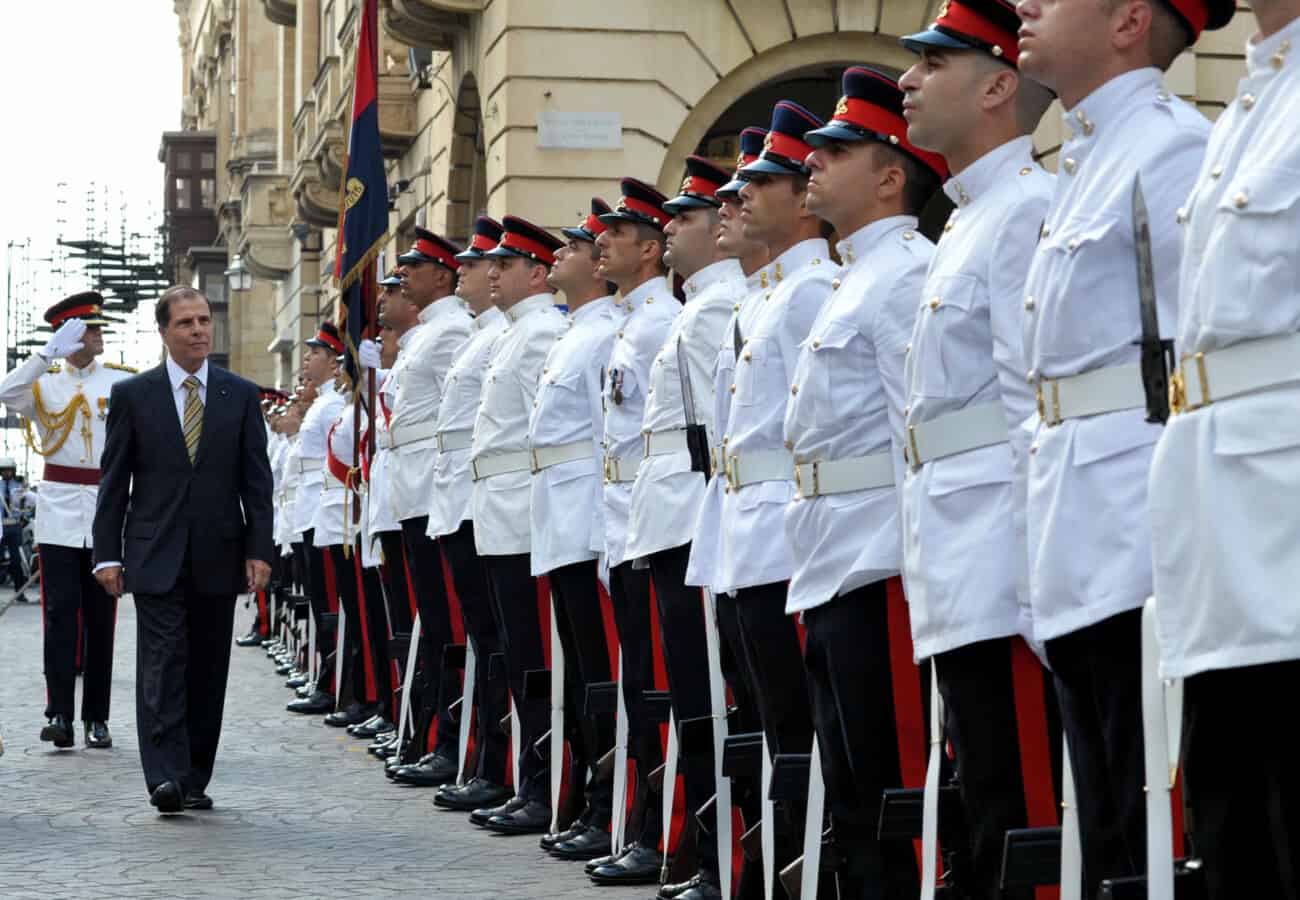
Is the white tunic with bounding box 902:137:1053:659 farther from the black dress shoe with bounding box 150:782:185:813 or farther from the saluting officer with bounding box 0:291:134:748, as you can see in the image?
the saluting officer with bounding box 0:291:134:748

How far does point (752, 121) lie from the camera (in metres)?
24.4

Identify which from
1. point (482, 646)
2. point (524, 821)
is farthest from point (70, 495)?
point (524, 821)

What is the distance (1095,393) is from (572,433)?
4.72 meters

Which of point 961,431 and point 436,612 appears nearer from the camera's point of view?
point 961,431

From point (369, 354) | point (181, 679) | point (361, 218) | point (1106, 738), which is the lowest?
point (1106, 738)

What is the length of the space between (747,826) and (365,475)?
20.9 ft

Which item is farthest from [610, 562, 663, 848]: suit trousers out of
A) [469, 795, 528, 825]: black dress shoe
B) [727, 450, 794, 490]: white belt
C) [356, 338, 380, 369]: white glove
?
[356, 338, 380, 369]: white glove

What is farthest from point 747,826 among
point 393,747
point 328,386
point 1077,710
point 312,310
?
point 312,310

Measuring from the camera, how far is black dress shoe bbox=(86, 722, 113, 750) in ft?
40.9

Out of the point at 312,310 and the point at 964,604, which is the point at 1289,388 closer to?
the point at 964,604

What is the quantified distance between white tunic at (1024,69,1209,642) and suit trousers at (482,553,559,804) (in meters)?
5.11

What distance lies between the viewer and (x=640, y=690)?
813cm

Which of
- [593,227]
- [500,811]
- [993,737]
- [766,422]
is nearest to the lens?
[993,737]

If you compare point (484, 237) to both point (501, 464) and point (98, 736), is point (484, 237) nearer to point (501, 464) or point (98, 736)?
point (501, 464)
